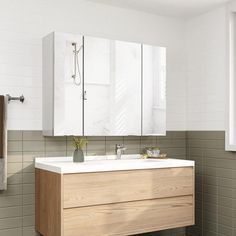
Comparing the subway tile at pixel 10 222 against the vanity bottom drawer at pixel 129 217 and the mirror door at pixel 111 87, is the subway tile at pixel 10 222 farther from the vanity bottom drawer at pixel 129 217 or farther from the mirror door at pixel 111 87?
the mirror door at pixel 111 87

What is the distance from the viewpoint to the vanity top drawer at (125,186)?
2984 millimetres

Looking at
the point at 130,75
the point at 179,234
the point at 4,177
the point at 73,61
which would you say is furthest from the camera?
the point at 179,234

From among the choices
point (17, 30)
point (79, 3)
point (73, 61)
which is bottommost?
point (73, 61)

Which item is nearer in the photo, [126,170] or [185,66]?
[126,170]

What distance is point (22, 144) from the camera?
3.38 meters

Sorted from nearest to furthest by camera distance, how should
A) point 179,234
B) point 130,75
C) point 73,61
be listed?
point 73,61 < point 130,75 < point 179,234

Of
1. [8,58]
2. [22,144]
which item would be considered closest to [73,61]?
[8,58]

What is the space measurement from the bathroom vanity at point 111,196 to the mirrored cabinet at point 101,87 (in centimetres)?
38

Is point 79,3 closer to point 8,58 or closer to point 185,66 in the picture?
point 8,58

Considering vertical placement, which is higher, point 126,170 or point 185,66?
point 185,66

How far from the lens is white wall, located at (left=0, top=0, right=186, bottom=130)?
3346 mm

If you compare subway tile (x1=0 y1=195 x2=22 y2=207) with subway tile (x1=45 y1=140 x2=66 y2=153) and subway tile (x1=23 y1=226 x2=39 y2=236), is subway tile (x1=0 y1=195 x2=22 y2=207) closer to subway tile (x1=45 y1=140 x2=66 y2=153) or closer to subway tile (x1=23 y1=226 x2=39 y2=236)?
subway tile (x1=23 y1=226 x2=39 y2=236)

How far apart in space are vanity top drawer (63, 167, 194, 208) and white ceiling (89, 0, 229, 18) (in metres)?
1.58

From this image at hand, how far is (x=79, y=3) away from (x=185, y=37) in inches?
51.8
